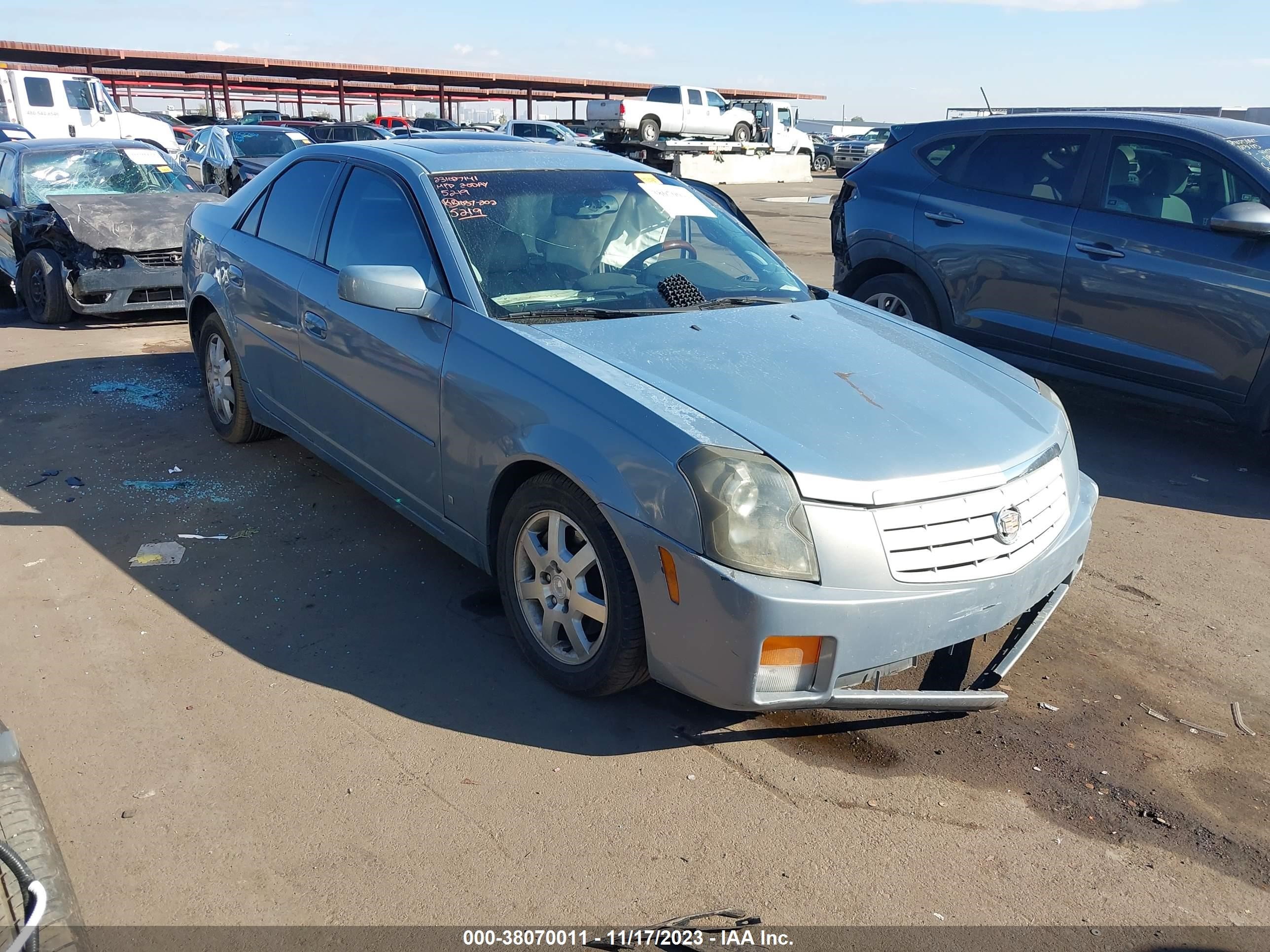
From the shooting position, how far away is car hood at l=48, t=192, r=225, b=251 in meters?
8.48

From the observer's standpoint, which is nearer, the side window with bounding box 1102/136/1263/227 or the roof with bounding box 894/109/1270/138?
the side window with bounding box 1102/136/1263/227

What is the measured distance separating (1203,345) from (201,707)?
524 centimetres

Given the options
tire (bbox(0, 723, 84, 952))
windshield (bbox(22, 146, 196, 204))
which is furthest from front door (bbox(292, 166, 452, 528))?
Result: windshield (bbox(22, 146, 196, 204))

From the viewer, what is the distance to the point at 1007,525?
3021mm

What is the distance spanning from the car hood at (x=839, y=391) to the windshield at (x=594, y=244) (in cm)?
21

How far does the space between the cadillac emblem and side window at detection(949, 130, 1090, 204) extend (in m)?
3.92

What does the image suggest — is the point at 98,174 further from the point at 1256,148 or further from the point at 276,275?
the point at 1256,148

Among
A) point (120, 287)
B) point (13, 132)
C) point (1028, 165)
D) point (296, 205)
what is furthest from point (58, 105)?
point (1028, 165)

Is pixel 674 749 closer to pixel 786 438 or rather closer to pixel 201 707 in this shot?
pixel 786 438

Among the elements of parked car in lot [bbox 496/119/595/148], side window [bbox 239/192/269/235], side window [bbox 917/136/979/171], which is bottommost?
parked car in lot [bbox 496/119/595/148]

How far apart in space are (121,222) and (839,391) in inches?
295

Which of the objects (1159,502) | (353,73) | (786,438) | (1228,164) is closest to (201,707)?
(786,438)

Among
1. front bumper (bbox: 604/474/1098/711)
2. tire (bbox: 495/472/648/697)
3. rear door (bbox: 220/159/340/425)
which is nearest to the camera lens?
front bumper (bbox: 604/474/1098/711)

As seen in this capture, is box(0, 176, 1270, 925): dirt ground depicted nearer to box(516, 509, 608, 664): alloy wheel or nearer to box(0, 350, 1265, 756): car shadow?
box(0, 350, 1265, 756): car shadow
